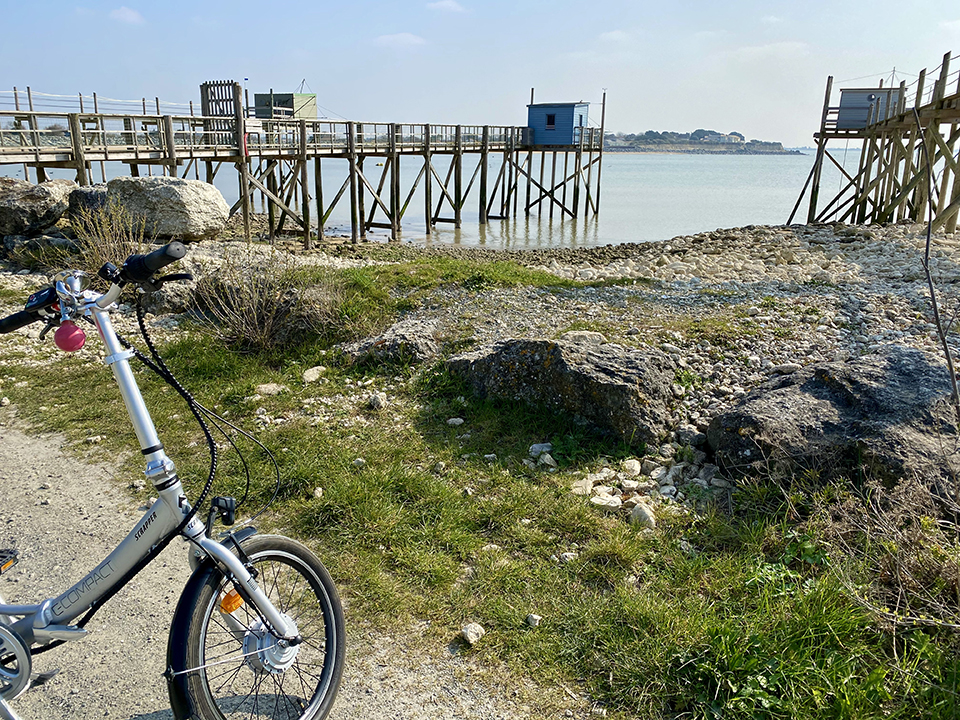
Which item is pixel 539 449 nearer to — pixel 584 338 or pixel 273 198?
pixel 584 338

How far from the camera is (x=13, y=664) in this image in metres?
2.35

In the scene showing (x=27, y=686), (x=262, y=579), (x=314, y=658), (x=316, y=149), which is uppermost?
(x=316, y=149)

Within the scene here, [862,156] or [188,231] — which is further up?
[862,156]

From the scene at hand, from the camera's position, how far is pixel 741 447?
4.36 metres

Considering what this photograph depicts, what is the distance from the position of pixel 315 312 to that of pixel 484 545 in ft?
12.2

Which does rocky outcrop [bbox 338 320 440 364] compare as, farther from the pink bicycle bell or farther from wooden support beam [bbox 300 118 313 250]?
wooden support beam [bbox 300 118 313 250]

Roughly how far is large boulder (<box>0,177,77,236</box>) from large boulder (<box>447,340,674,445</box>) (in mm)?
9417

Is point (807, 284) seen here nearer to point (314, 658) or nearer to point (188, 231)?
point (314, 658)

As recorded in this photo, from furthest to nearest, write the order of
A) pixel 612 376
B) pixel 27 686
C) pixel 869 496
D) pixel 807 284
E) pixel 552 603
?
pixel 807 284
pixel 612 376
pixel 869 496
pixel 552 603
pixel 27 686

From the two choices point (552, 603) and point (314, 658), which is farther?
point (552, 603)

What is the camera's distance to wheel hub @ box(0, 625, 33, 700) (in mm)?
2279

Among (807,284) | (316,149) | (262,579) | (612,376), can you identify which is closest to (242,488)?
(262,579)

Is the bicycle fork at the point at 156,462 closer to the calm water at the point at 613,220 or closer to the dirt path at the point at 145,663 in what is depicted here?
the dirt path at the point at 145,663

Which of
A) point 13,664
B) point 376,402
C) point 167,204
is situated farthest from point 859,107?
point 13,664
